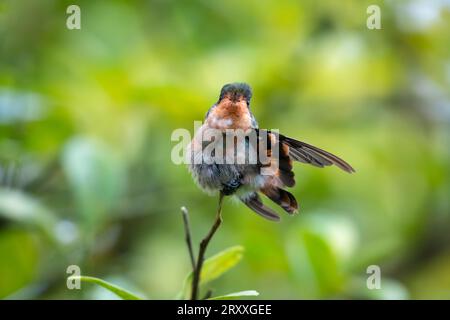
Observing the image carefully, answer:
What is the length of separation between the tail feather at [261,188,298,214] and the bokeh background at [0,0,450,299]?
2.86 ft

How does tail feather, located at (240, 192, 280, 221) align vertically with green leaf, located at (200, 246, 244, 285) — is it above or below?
above

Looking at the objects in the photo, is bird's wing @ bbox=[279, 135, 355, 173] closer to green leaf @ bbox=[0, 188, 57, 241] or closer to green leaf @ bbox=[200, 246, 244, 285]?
green leaf @ bbox=[200, 246, 244, 285]

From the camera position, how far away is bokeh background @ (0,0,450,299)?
2.41 metres

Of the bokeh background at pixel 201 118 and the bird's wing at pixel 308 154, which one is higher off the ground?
the bokeh background at pixel 201 118

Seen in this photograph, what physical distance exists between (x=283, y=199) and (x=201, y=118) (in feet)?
4.84

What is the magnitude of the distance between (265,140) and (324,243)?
1010mm

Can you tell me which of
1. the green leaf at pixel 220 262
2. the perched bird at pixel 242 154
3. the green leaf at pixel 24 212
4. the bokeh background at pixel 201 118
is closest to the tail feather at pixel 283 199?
A: the perched bird at pixel 242 154

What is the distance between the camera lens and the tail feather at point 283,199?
4.42ft

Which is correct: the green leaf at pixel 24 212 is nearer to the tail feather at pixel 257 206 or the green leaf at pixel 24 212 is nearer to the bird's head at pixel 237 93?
the tail feather at pixel 257 206

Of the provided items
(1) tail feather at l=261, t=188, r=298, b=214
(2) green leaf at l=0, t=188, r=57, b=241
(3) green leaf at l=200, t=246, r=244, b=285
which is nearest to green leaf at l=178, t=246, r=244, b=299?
(3) green leaf at l=200, t=246, r=244, b=285

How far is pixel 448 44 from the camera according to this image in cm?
323

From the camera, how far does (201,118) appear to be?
2.81 metres
